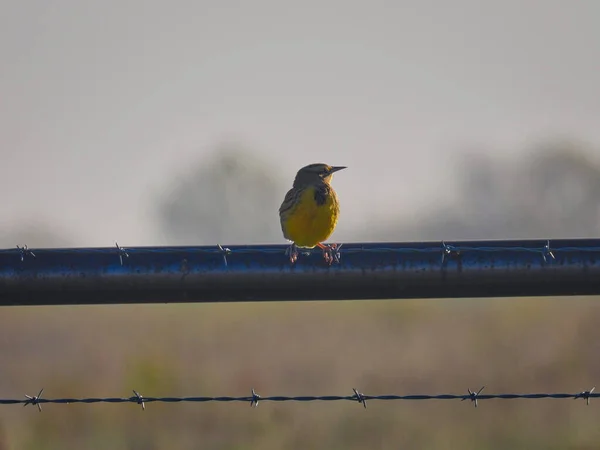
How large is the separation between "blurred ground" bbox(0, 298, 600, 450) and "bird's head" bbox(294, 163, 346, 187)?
18.9 ft

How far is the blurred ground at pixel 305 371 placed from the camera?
1545 centimetres

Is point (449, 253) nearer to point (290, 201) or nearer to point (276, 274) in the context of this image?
point (276, 274)

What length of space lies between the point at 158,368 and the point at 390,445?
11.7 feet

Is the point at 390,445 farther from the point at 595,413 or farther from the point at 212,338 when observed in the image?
the point at 212,338

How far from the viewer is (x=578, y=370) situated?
18719mm

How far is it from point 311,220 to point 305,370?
36.7ft

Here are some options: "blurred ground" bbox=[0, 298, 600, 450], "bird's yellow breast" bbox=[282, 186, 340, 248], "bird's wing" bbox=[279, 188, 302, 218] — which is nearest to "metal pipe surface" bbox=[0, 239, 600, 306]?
"bird's yellow breast" bbox=[282, 186, 340, 248]

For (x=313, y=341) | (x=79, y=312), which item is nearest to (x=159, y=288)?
(x=313, y=341)

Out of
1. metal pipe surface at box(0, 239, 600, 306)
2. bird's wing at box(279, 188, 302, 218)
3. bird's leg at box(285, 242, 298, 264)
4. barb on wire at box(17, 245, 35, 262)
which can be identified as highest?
bird's wing at box(279, 188, 302, 218)

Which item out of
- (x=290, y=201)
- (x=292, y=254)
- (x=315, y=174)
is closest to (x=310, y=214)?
(x=290, y=201)

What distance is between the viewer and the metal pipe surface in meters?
5.86

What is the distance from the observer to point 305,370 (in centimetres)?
1997

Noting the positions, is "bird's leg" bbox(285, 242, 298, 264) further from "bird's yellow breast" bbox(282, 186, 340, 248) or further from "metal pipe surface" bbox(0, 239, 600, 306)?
"bird's yellow breast" bbox(282, 186, 340, 248)

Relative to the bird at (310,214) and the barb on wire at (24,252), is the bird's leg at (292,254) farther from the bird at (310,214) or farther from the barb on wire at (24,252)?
the bird at (310,214)
